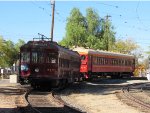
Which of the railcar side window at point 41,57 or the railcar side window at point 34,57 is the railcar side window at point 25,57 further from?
the railcar side window at point 41,57

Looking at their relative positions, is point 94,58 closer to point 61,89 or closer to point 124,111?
point 61,89

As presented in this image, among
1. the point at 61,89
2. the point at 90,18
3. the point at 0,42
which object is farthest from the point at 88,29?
the point at 61,89

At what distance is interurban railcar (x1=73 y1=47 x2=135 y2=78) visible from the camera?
4478 centimetres

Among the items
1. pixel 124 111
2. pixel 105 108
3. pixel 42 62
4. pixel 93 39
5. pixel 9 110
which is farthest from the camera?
pixel 93 39

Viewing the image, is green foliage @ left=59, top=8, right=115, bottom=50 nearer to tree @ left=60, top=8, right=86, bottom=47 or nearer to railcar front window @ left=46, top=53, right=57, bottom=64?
tree @ left=60, top=8, right=86, bottom=47

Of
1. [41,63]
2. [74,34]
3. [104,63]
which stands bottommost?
[41,63]

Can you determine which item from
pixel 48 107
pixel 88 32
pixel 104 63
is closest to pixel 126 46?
pixel 88 32

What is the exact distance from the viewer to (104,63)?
49.4 metres

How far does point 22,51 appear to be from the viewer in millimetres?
29516

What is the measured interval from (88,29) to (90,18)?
2349mm

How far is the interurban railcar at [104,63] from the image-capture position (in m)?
44.8

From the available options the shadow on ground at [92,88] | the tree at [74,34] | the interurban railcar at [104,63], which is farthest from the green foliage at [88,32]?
the shadow on ground at [92,88]

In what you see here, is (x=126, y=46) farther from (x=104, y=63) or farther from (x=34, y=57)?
(x=34, y=57)

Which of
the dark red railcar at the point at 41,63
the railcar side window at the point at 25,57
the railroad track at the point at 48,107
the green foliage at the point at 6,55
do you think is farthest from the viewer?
the green foliage at the point at 6,55
